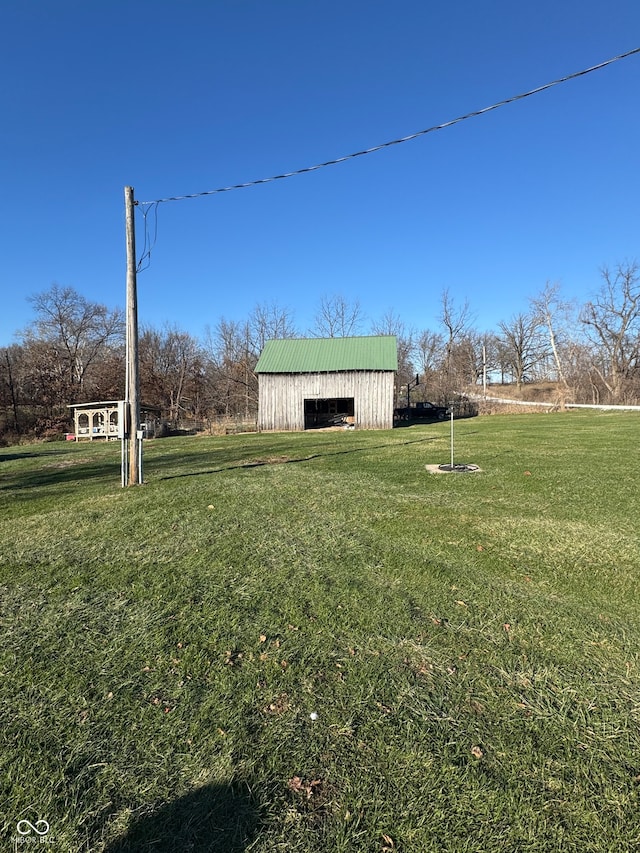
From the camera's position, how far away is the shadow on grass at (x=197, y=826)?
56.5 inches

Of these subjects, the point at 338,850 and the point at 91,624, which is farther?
the point at 91,624

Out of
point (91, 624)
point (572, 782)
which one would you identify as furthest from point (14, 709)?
point (572, 782)

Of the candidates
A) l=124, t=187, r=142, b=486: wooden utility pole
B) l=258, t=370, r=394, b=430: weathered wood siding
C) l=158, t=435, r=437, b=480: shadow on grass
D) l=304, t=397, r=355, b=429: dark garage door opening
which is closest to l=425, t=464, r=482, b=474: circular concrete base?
l=158, t=435, r=437, b=480: shadow on grass

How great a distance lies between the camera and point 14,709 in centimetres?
208

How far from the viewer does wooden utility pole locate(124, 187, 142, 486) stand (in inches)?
299

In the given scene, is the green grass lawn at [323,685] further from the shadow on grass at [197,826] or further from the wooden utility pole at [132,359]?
the wooden utility pole at [132,359]

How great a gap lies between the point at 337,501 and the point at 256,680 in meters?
4.06

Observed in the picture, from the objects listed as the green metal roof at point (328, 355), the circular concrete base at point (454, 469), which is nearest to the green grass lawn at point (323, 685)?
the circular concrete base at point (454, 469)

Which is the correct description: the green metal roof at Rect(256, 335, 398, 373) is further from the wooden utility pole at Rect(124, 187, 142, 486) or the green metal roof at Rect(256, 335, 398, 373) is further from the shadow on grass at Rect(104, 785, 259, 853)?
the shadow on grass at Rect(104, 785, 259, 853)

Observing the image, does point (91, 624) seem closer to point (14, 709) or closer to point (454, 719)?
point (14, 709)

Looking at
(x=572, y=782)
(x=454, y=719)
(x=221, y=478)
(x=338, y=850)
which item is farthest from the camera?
(x=221, y=478)

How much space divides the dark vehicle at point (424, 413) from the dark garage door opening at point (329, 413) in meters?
3.83

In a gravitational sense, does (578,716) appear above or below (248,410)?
below

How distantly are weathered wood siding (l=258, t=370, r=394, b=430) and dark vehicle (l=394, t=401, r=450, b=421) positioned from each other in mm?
6489
